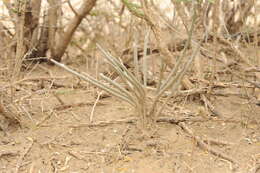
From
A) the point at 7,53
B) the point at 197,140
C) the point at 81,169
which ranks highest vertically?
the point at 7,53

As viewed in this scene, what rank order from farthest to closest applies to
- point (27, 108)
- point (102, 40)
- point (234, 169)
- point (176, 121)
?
point (102, 40) → point (27, 108) → point (176, 121) → point (234, 169)

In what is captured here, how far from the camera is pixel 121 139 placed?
1.97m

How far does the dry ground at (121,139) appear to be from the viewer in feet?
5.96

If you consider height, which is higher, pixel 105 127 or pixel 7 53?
pixel 7 53

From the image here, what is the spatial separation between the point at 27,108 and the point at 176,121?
2.65ft

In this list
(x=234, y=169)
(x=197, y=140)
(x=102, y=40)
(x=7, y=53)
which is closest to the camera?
(x=234, y=169)

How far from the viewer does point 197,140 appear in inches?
76.2

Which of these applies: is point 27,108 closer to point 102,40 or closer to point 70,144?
point 70,144

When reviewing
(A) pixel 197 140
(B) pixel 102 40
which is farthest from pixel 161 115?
(B) pixel 102 40

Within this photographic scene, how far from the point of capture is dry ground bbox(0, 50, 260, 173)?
182 centimetres

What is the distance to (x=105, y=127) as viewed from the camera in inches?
83.2

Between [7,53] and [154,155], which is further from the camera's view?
[7,53]

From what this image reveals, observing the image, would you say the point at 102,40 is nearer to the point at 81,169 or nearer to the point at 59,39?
the point at 59,39

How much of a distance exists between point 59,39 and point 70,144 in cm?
140
